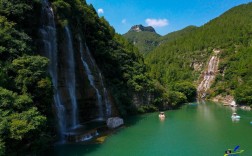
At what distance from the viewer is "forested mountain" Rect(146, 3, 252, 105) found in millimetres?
95312

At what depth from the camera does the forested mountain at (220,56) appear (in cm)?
9531

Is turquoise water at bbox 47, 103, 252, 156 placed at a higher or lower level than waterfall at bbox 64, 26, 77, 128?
lower

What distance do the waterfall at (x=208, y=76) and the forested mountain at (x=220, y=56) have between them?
3.02 meters

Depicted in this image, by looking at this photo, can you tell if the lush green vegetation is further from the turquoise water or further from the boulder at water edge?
the boulder at water edge

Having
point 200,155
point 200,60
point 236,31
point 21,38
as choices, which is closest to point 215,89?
point 200,60

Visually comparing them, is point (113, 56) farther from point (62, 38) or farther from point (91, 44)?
point (62, 38)

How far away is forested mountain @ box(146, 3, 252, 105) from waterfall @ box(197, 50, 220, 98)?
9.92ft

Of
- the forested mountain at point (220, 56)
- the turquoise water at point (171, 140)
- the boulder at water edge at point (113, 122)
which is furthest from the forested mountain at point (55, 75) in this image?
the forested mountain at point (220, 56)

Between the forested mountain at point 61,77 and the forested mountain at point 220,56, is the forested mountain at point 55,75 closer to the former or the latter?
the forested mountain at point 61,77

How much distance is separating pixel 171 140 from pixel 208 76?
86.2 metres

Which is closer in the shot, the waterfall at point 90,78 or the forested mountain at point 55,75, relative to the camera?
the forested mountain at point 55,75

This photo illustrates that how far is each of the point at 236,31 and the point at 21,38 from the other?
402ft

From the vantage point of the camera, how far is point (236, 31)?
442 ft

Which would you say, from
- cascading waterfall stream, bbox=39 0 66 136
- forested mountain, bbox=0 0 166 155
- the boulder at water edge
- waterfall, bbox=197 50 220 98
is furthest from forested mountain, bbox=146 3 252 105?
cascading waterfall stream, bbox=39 0 66 136
